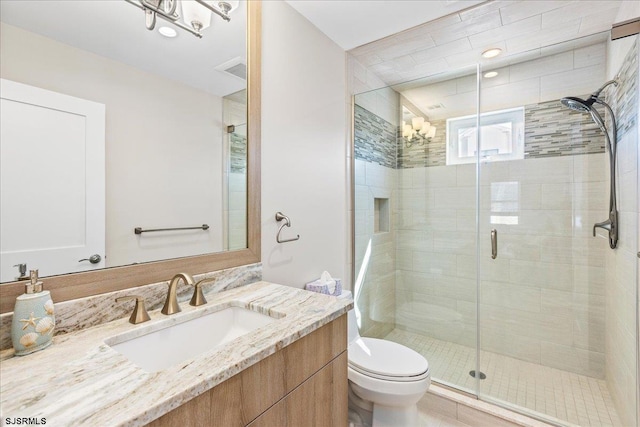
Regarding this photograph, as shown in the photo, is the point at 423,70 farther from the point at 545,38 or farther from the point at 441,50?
the point at 545,38

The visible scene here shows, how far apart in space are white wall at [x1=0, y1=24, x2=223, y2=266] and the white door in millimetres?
32

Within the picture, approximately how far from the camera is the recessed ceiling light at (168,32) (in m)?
1.13

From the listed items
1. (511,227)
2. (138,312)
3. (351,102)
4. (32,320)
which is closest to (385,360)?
(138,312)

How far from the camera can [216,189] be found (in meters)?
1.29

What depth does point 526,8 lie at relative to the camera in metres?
1.66

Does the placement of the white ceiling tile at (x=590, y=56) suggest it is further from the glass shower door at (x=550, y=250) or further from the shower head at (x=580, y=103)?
the shower head at (x=580, y=103)

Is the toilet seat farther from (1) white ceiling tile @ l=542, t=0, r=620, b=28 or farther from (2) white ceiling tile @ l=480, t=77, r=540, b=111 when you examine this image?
(1) white ceiling tile @ l=542, t=0, r=620, b=28

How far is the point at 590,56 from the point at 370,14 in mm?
1608

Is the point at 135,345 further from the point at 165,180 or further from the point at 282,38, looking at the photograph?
the point at 282,38

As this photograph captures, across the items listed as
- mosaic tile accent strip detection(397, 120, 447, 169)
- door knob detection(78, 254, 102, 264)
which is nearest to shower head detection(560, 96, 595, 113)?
mosaic tile accent strip detection(397, 120, 447, 169)

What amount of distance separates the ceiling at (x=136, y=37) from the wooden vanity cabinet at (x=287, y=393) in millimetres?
1107

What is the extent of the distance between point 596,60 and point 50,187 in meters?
3.10

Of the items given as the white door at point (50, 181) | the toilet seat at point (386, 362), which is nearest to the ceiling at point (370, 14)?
the white door at point (50, 181)

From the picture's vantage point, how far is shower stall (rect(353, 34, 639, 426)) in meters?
1.77
